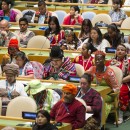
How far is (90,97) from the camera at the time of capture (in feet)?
35.2

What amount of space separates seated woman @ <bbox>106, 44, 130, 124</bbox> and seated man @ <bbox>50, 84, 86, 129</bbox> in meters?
2.34

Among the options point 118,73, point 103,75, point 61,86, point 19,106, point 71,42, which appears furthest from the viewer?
point 71,42

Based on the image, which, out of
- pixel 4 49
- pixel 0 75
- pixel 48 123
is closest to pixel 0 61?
pixel 4 49

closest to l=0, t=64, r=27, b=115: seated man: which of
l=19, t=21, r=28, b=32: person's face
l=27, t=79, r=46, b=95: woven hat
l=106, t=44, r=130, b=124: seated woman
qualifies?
l=27, t=79, r=46, b=95: woven hat

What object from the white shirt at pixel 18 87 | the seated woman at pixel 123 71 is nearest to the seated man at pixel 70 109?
the white shirt at pixel 18 87

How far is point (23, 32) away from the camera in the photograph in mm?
14742

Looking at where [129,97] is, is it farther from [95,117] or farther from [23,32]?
[23,32]

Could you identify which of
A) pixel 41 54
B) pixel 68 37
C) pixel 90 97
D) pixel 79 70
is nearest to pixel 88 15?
pixel 68 37

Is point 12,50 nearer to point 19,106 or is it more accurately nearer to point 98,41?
point 98,41

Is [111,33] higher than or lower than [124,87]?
higher

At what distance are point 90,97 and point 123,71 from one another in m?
1.85

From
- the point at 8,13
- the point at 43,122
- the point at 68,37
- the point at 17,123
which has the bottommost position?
the point at 17,123

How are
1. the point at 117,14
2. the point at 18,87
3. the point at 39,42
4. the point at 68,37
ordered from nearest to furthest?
the point at 18,87 < the point at 68,37 < the point at 39,42 < the point at 117,14

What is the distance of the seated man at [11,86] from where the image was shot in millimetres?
10945
